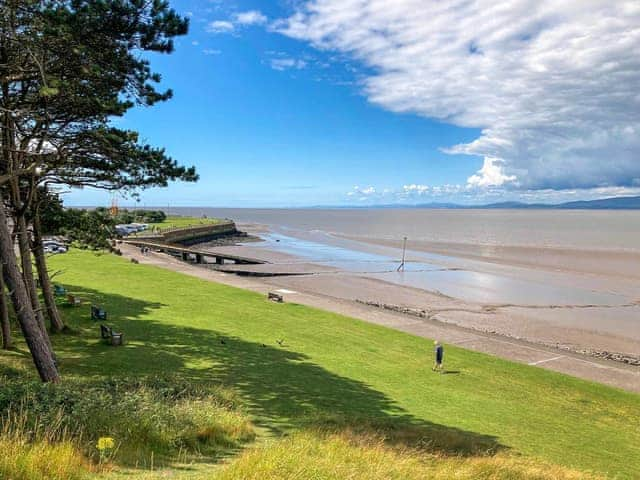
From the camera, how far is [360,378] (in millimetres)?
15641

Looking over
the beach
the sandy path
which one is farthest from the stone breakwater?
the sandy path

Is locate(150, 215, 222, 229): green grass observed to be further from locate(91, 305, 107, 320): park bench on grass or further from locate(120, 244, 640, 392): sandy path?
locate(91, 305, 107, 320): park bench on grass

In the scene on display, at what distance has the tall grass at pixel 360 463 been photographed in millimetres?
5863

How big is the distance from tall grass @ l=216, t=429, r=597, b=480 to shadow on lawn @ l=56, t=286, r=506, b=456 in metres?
0.75

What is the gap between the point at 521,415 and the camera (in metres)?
13.5

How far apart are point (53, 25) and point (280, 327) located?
15927 millimetres

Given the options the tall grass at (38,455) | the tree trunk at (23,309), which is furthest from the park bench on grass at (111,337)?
the tall grass at (38,455)

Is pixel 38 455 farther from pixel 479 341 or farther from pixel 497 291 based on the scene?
pixel 497 291

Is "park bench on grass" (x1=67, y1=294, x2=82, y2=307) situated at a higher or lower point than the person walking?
higher

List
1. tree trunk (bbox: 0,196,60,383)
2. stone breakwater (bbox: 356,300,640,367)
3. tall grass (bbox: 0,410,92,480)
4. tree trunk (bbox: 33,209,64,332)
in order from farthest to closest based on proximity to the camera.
→ stone breakwater (bbox: 356,300,640,367) → tree trunk (bbox: 33,209,64,332) → tree trunk (bbox: 0,196,60,383) → tall grass (bbox: 0,410,92,480)

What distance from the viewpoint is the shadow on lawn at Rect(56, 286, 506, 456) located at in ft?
33.3

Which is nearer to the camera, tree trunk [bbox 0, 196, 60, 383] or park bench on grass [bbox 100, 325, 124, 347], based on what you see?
tree trunk [bbox 0, 196, 60, 383]

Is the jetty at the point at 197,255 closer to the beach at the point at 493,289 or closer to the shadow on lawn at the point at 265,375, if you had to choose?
the beach at the point at 493,289

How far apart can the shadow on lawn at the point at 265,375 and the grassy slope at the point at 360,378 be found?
53 mm
